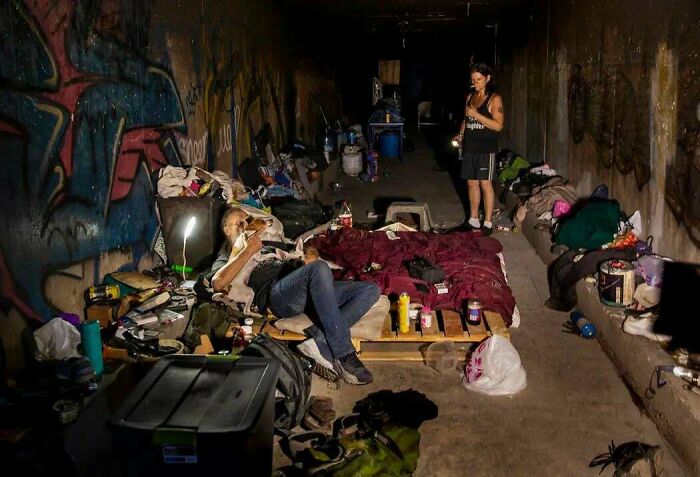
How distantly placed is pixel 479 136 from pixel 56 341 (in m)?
5.67

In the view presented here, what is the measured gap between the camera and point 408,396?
4.67m

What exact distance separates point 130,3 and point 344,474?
15.6ft

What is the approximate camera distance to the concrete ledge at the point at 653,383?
3.89 m

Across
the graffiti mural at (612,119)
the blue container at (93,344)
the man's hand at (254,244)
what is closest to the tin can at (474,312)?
the man's hand at (254,244)

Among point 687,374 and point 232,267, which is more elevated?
point 232,267

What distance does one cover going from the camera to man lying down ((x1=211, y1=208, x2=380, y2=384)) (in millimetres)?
4926

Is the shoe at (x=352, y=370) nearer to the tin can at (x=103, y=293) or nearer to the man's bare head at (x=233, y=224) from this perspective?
the man's bare head at (x=233, y=224)

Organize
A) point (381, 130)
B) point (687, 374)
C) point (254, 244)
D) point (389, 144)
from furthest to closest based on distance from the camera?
point (381, 130) < point (389, 144) < point (254, 244) < point (687, 374)

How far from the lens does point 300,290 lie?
512cm

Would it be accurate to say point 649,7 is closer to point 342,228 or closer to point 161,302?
point 342,228

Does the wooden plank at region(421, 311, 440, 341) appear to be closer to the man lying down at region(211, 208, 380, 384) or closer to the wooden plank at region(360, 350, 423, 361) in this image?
the wooden plank at region(360, 350, 423, 361)

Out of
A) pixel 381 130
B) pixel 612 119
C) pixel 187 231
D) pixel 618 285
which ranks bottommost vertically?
pixel 618 285

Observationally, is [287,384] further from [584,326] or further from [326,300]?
[584,326]

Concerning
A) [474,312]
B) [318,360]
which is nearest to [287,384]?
[318,360]
